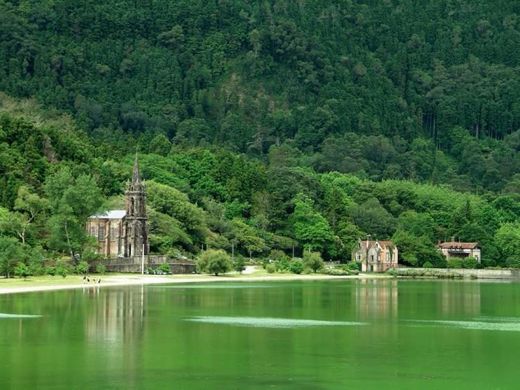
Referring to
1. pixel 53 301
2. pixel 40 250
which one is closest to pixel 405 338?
pixel 53 301

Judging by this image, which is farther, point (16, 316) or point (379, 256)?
point (379, 256)

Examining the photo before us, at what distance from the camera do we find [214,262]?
12294cm

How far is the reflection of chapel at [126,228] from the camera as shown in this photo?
124 metres

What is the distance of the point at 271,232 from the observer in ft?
508

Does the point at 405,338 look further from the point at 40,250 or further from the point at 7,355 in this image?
the point at 40,250

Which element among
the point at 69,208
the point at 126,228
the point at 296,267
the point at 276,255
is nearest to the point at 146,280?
the point at 69,208

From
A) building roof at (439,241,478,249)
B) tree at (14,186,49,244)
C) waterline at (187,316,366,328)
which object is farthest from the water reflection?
building roof at (439,241,478,249)

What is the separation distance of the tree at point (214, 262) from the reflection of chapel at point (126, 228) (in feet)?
18.8

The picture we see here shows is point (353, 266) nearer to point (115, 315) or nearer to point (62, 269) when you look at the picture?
point (62, 269)

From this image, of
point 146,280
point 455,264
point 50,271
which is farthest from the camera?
point 455,264

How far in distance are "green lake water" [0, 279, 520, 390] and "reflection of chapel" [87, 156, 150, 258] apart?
33563 millimetres

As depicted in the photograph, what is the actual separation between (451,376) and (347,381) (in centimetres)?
440

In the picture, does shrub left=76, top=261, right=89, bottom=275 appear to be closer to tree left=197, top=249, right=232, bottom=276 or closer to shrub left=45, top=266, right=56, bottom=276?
shrub left=45, top=266, right=56, bottom=276

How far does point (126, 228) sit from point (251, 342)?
229ft
